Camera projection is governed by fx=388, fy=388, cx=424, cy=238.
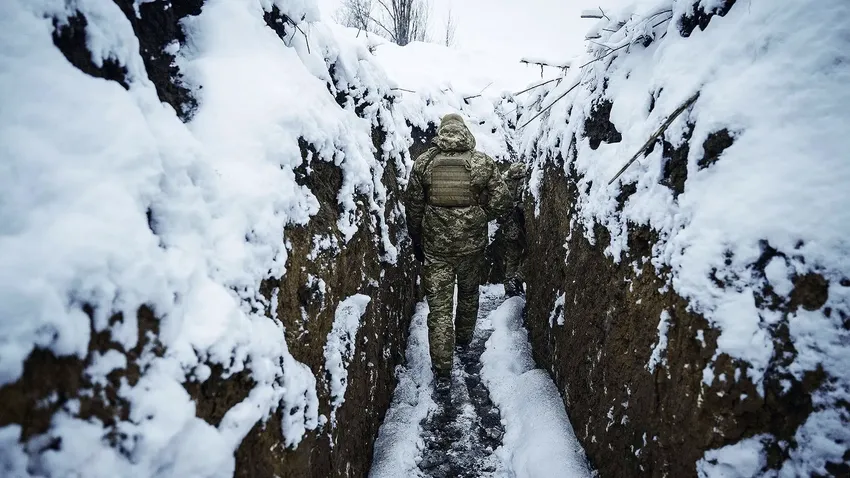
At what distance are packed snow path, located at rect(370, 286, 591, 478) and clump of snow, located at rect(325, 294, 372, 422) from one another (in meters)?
0.80

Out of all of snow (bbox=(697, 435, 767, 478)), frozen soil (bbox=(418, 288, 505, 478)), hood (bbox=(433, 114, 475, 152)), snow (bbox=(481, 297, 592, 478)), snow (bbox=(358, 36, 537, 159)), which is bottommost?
frozen soil (bbox=(418, 288, 505, 478))

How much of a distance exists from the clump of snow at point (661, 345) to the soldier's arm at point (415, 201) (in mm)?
2258

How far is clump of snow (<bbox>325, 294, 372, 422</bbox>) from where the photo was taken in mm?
1833

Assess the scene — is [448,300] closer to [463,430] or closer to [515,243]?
[463,430]

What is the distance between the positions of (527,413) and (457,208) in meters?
1.72

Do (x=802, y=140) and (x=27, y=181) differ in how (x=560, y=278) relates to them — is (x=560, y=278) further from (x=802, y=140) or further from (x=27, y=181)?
(x=27, y=181)

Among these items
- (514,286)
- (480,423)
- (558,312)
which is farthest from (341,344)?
(514,286)

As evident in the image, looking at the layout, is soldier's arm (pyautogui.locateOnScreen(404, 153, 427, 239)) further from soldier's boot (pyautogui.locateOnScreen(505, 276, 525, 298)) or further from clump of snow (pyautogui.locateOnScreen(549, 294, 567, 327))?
soldier's boot (pyautogui.locateOnScreen(505, 276, 525, 298))

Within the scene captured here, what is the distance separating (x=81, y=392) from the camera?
84cm

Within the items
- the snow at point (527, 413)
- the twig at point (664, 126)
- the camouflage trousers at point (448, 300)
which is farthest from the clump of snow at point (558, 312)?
the twig at point (664, 126)

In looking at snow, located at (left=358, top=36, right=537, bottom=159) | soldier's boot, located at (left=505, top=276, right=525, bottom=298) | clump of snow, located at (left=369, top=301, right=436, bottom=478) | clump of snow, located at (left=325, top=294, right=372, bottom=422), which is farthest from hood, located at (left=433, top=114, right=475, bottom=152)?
soldier's boot, located at (left=505, top=276, right=525, bottom=298)

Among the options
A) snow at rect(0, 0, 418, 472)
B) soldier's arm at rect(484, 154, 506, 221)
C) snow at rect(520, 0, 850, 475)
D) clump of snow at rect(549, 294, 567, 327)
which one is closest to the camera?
snow at rect(0, 0, 418, 472)

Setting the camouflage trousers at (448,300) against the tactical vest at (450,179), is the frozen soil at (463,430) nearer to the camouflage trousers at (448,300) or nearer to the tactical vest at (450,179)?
the camouflage trousers at (448,300)

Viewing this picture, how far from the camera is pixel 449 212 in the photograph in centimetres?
344
